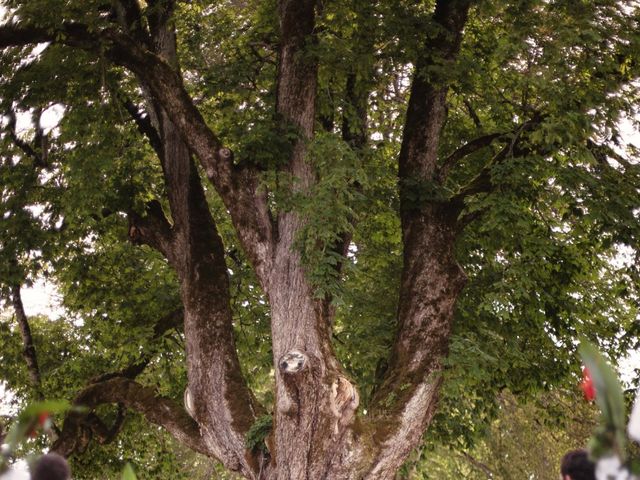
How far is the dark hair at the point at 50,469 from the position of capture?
179 centimetres

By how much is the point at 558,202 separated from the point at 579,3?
2.67 meters

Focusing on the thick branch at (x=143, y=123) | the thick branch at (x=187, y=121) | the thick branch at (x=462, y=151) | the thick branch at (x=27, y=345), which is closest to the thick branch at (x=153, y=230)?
the thick branch at (x=143, y=123)

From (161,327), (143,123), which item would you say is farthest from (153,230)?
(161,327)

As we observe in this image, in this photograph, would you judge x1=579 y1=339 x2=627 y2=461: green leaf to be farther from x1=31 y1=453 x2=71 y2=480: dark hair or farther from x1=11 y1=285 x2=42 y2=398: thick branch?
x1=11 y1=285 x2=42 y2=398: thick branch

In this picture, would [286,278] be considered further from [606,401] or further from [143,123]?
[606,401]

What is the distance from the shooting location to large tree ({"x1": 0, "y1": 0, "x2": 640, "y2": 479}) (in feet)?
27.8

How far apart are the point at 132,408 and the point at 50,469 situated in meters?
9.02

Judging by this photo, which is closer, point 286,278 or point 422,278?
point 286,278

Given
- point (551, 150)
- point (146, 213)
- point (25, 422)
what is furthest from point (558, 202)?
point (25, 422)

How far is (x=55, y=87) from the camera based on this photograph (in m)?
10.2

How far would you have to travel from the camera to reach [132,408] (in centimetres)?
1045

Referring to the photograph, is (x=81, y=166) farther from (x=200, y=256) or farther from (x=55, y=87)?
(x=200, y=256)

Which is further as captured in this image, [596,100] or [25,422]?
[596,100]

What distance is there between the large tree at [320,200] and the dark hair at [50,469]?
603 cm
